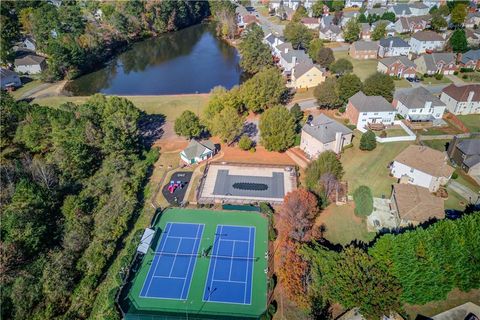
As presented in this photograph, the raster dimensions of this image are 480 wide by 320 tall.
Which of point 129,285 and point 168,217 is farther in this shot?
point 168,217

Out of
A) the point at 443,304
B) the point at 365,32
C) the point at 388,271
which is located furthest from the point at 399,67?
the point at 388,271

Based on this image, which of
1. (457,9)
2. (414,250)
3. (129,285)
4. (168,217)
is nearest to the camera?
(414,250)

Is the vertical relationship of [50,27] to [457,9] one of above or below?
above

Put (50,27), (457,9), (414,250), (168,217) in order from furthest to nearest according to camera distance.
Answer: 1. (457,9)
2. (50,27)
3. (168,217)
4. (414,250)

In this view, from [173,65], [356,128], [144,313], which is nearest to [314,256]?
[144,313]

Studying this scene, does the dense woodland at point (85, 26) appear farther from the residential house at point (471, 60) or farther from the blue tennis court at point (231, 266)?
the residential house at point (471, 60)

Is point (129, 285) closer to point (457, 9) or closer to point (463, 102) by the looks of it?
point (463, 102)
